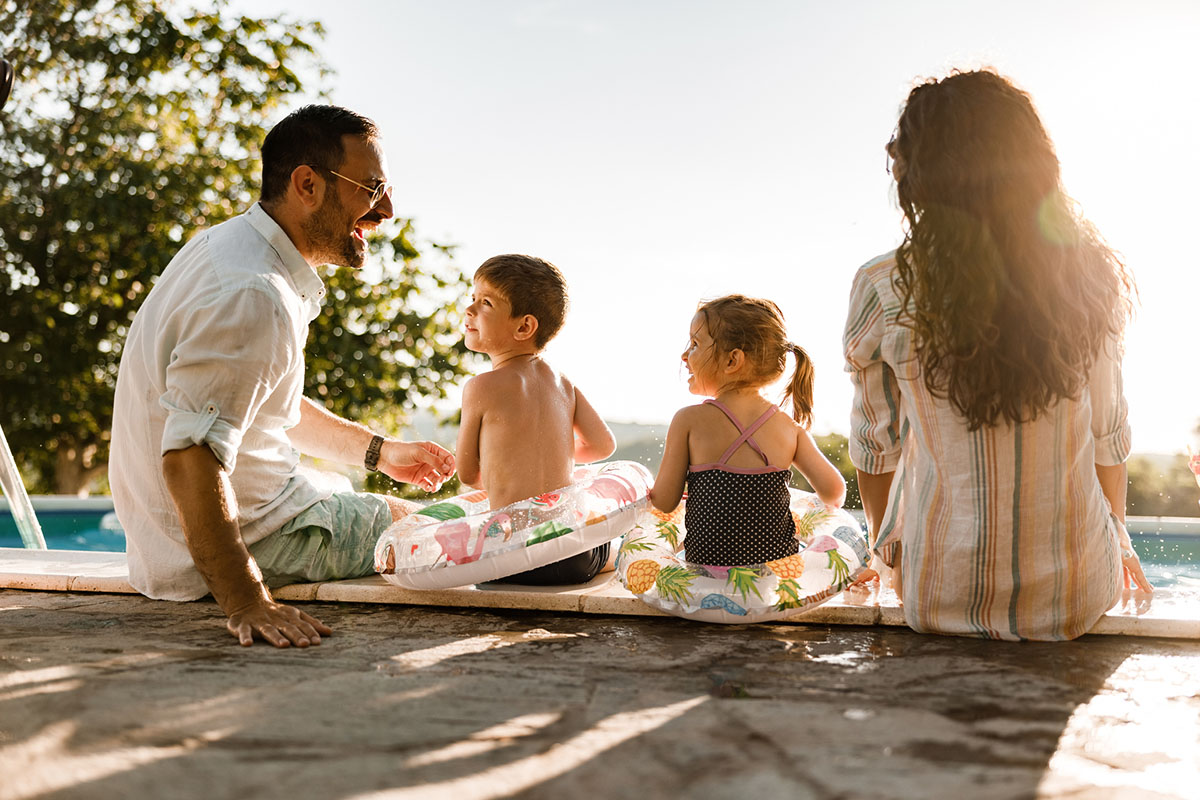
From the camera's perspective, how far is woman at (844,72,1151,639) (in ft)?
7.41

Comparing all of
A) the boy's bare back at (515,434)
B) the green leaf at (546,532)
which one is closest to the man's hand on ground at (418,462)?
the boy's bare back at (515,434)

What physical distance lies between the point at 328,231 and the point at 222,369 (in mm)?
715

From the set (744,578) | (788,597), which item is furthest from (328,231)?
(788,597)

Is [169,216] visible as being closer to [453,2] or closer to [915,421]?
[453,2]

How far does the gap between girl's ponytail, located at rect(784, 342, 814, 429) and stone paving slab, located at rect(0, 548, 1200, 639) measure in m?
0.55

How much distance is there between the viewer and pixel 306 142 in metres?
3.08

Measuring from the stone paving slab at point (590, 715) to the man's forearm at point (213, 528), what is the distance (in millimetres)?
127

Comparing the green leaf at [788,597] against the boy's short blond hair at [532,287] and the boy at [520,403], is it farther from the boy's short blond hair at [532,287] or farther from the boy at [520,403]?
the boy's short blond hair at [532,287]

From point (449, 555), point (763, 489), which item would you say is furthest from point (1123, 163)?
point (449, 555)

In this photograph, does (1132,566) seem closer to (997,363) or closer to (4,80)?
(997,363)

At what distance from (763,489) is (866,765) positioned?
1.36 meters

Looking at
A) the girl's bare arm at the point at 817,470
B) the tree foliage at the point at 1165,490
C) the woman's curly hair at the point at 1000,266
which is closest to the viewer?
the woman's curly hair at the point at 1000,266

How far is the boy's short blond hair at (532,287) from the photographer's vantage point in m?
3.24

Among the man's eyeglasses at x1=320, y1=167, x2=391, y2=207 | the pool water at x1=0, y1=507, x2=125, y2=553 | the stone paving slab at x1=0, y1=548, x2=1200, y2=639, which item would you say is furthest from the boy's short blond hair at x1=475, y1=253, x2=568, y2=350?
the pool water at x1=0, y1=507, x2=125, y2=553
